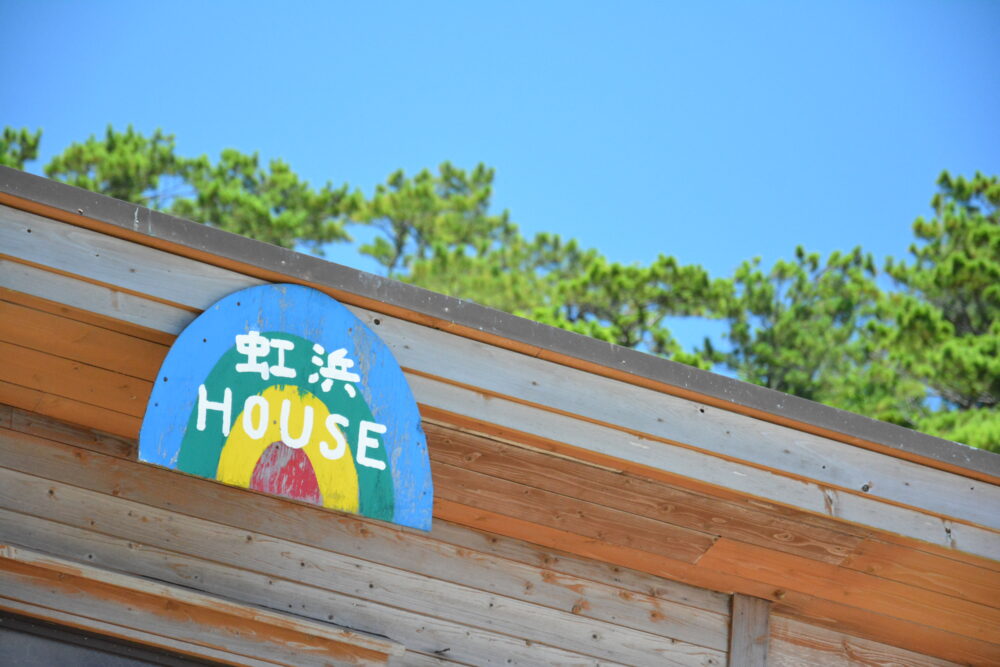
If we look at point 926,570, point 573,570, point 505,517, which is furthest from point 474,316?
point 926,570

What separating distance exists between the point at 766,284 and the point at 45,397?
2170 cm

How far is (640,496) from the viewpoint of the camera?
4.23m

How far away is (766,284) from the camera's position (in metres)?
24.3

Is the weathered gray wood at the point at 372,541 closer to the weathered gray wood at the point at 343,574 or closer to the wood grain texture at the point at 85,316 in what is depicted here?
the weathered gray wood at the point at 343,574

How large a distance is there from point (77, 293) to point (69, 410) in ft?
2.92

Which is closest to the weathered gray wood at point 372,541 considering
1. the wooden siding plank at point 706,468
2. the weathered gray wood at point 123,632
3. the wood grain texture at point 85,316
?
the weathered gray wood at point 123,632

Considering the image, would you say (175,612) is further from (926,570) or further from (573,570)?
(926,570)

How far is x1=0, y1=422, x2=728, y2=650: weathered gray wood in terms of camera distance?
421 cm

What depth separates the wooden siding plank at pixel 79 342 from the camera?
11.8ft

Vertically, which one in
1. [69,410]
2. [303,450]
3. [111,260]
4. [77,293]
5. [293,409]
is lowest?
[303,450]

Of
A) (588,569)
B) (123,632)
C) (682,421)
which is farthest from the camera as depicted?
(588,569)

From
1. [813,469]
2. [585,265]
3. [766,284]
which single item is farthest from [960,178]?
[813,469]

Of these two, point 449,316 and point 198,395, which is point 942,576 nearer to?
point 449,316

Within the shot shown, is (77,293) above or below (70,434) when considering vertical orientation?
above
